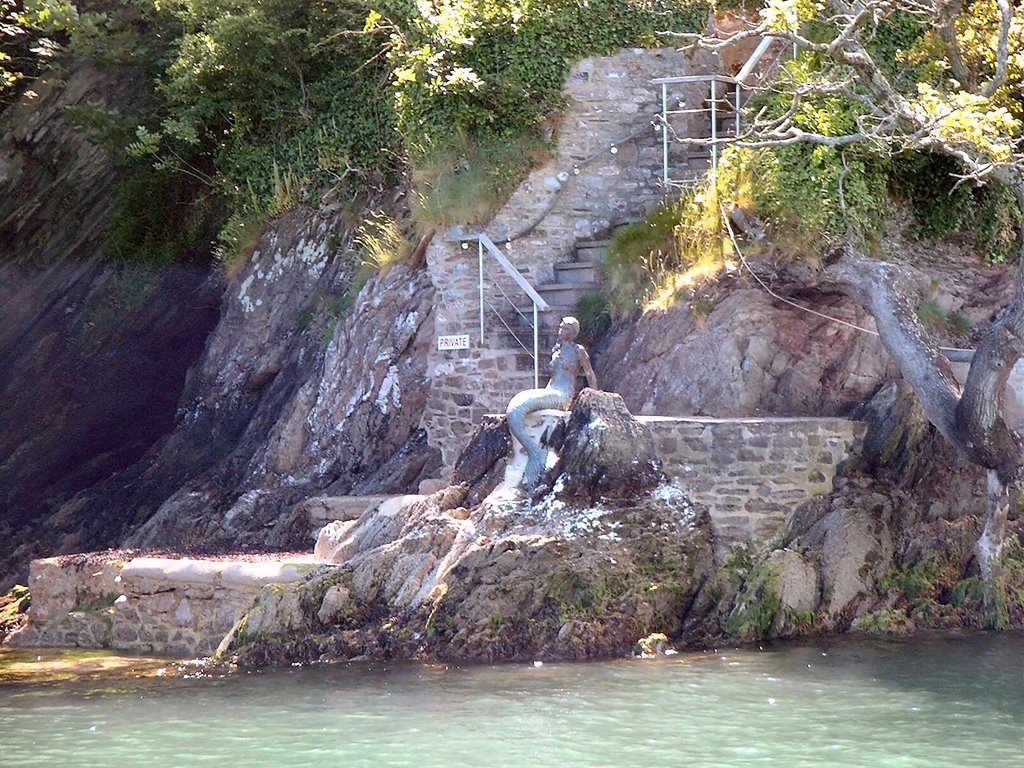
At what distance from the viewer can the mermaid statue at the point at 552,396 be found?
1438 cm

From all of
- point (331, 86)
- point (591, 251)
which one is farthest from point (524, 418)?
point (331, 86)

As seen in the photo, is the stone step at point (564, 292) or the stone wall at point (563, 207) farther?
the stone wall at point (563, 207)

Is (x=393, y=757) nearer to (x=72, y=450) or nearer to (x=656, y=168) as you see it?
(x=656, y=168)

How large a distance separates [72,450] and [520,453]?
10056mm

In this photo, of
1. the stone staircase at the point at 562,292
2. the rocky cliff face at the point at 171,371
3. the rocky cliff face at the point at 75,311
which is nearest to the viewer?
the stone staircase at the point at 562,292

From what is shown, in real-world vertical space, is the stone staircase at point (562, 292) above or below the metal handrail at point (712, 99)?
below

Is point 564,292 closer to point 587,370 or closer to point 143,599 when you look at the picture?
point 587,370

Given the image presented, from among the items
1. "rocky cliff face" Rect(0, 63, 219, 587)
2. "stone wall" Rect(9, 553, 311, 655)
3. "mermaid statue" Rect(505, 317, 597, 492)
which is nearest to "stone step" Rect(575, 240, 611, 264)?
"mermaid statue" Rect(505, 317, 597, 492)

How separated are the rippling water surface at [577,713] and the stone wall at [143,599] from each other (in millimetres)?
2175

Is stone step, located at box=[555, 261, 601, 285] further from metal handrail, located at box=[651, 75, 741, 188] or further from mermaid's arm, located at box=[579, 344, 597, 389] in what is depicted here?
mermaid's arm, located at box=[579, 344, 597, 389]

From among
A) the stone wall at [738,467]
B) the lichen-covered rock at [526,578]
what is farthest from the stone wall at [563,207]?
the stone wall at [738,467]

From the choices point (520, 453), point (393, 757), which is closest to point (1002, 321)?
point (520, 453)

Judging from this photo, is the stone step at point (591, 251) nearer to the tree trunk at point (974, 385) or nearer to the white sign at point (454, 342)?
the white sign at point (454, 342)

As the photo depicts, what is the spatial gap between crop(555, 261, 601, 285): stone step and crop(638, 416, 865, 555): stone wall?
3.72 meters
